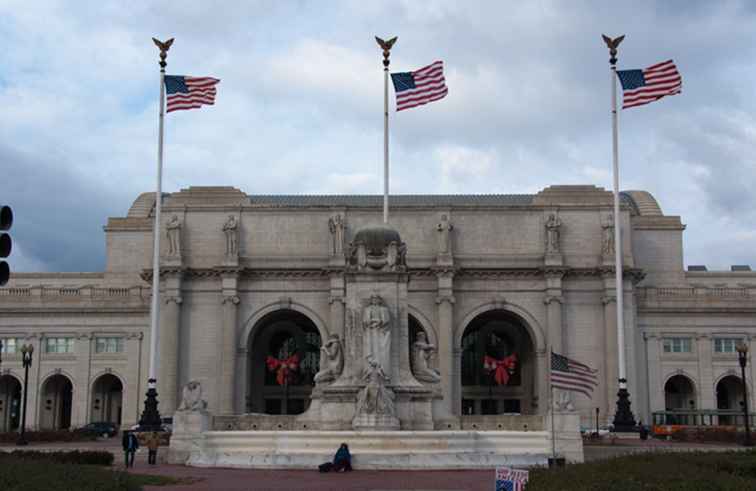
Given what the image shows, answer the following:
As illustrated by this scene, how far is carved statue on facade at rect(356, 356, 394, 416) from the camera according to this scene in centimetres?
3278

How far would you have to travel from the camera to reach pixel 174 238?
82.4 m

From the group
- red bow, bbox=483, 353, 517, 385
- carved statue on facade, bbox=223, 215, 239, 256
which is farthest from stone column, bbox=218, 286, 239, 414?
red bow, bbox=483, 353, 517, 385

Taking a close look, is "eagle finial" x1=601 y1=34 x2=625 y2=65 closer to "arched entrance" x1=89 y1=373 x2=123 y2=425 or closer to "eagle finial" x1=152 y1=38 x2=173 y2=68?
"eagle finial" x1=152 y1=38 x2=173 y2=68

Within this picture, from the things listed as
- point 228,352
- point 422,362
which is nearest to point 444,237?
point 228,352

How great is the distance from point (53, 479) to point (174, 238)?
6678 cm

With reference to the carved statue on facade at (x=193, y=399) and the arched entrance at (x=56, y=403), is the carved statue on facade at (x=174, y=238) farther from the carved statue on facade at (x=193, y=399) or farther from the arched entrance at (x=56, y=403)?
the carved statue on facade at (x=193, y=399)

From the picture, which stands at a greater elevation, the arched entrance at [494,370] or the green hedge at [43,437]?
the arched entrance at [494,370]

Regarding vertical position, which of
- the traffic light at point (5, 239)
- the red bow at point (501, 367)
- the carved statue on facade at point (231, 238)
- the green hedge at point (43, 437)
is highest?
the carved statue on facade at point (231, 238)

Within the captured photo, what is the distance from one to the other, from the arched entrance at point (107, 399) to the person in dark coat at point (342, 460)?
60700 mm

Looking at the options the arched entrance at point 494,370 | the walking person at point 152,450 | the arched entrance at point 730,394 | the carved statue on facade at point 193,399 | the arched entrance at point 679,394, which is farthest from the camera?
the arched entrance at point 494,370

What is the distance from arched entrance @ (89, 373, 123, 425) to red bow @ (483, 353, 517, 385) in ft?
106

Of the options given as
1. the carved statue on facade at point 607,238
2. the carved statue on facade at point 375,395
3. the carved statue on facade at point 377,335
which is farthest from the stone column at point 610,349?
the carved statue on facade at point 375,395

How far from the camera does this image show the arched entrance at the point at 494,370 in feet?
284

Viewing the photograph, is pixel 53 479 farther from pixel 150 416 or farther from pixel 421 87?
pixel 150 416
